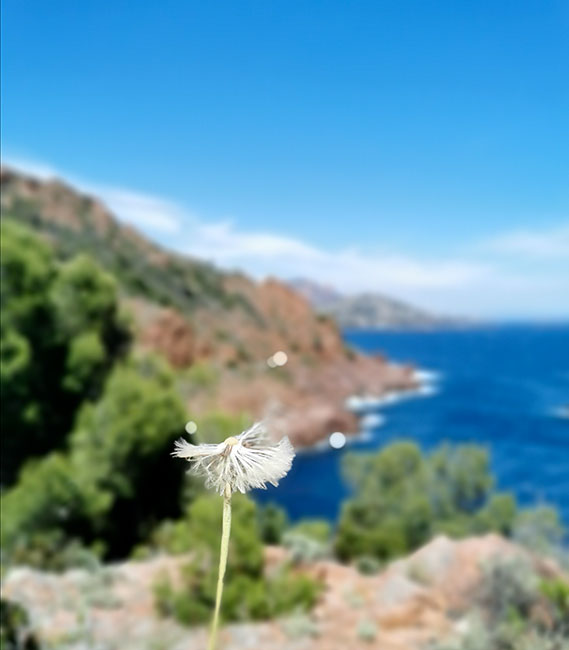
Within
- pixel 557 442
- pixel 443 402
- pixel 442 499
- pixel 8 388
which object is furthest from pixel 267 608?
pixel 443 402

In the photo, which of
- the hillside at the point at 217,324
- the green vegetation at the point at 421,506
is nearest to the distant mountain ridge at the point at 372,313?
the hillside at the point at 217,324

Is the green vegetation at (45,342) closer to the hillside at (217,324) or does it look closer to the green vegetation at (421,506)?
the hillside at (217,324)

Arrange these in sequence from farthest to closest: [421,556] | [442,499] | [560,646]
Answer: [442,499] < [421,556] < [560,646]

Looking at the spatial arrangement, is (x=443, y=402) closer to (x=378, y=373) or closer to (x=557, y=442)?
(x=378, y=373)

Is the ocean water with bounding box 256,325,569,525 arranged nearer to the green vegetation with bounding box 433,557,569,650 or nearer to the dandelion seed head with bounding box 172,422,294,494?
the green vegetation with bounding box 433,557,569,650

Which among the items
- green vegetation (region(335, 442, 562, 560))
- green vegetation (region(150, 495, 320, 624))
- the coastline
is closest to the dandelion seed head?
green vegetation (region(150, 495, 320, 624))

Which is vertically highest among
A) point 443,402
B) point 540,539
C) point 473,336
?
point 473,336

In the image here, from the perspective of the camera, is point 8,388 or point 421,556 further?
point 421,556
